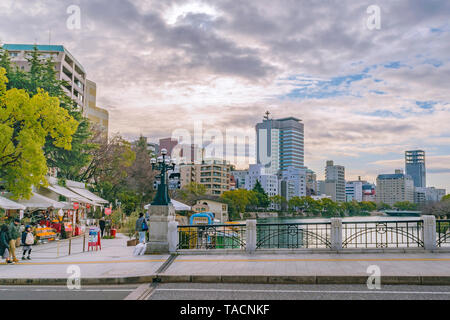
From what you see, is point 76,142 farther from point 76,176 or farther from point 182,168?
point 182,168

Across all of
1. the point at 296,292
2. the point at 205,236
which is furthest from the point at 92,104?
the point at 296,292

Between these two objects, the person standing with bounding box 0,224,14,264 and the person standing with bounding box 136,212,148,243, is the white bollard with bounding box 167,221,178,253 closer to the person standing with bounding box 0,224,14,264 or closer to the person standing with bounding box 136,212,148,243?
the person standing with bounding box 136,212,148,243

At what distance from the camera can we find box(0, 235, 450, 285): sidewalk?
11.3 meters

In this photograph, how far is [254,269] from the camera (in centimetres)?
1270

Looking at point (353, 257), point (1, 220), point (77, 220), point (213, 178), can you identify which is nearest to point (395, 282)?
point (353, 257)

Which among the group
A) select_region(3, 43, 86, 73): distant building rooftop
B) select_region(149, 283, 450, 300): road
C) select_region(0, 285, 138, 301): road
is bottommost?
select_region(0, 285, 138, 301): road

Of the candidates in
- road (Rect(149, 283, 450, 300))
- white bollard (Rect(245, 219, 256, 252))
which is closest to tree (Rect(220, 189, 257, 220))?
white bollard (Rect(245, 219, 256, 252))

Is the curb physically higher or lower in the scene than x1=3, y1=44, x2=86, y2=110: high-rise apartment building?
lower

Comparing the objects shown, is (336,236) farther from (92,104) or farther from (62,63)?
(92,104)

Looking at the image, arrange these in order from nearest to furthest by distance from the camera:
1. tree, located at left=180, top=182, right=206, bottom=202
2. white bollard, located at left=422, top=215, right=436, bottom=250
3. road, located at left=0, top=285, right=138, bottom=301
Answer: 1. road, located at left=0, top=285, right=138, bottom=301
2. white bollard, located at left=422, top=215, right=436, bottom=250
3. tree, located at left=180, top=182, right=206, bottom=202

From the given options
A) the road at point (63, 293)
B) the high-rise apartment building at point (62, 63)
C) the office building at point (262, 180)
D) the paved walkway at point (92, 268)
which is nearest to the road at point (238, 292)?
the road at point (63, 293)

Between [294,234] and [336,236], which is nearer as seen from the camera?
[336,236]

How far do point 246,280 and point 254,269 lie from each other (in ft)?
3.87

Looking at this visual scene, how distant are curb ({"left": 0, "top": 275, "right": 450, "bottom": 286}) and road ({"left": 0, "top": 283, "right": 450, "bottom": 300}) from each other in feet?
1.16
